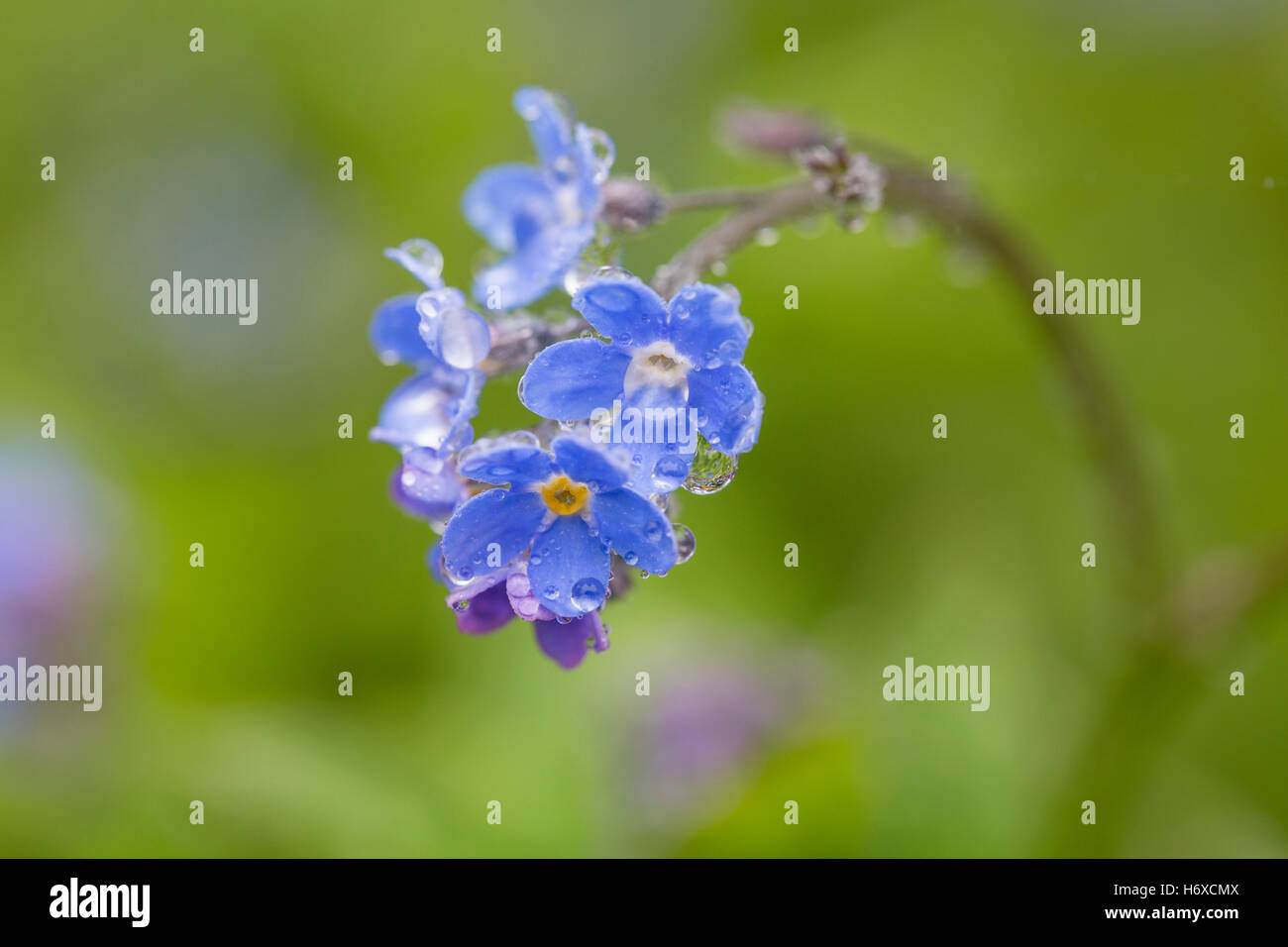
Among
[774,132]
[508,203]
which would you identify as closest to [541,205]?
[508,203]

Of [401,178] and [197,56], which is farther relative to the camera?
[197,56]

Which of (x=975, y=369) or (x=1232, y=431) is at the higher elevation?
(x=975, y=369)

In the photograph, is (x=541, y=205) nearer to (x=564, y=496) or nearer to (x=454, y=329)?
(x=454, y=329)

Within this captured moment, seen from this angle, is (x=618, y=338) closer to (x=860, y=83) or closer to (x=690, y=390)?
(x=690, y=390)

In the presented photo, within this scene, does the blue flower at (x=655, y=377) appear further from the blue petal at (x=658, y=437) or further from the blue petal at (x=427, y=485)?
the blue petal at (x=427, y=485)

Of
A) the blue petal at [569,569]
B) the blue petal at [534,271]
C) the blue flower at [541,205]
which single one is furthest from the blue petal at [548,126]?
the blue petal at [569,569]
